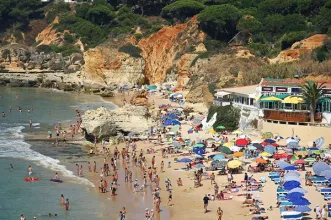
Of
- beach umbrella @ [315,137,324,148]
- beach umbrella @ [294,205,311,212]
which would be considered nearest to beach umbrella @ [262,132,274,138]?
beach umbrella @ [315,137,324,148]

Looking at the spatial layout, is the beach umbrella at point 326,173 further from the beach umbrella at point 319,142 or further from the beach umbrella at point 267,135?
the beach umbrella at point 267,135

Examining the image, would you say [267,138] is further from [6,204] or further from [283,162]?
[6,204]

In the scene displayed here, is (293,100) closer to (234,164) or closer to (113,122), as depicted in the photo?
(234,164)

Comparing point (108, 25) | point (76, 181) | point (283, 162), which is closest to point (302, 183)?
point (283, 162)

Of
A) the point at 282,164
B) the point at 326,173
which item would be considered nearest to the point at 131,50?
the point at 282,164

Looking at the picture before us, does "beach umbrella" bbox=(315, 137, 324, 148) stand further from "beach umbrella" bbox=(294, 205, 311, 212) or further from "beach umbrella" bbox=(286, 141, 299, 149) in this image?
"beach umbrella" bbox=(294, 205, 311, 212)

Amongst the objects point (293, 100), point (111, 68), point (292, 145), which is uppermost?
point (111, 68)
